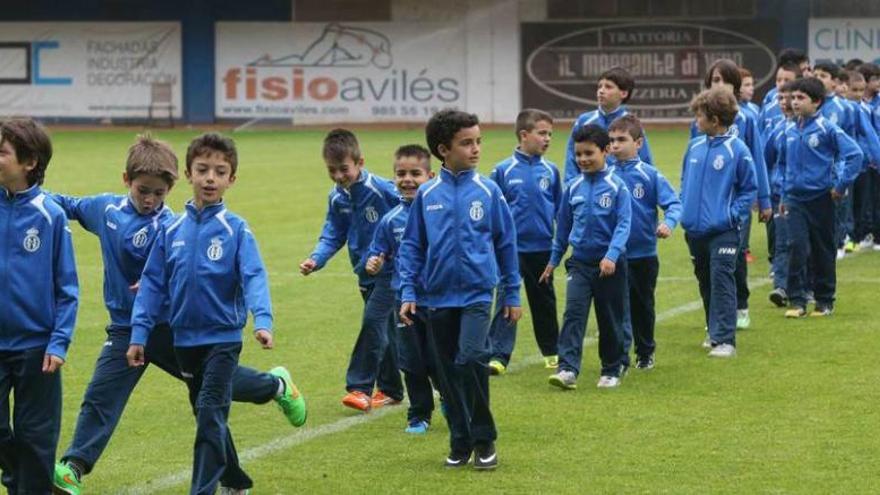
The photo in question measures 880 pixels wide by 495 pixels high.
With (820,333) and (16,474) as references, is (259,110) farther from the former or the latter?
(16,474)

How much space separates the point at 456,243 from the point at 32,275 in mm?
2337

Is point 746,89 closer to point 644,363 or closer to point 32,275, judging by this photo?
point 644,363

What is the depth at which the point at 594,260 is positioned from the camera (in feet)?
39.0

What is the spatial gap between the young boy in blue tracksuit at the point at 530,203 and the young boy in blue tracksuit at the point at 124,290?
3.46 meters

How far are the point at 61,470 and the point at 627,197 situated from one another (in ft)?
15.2

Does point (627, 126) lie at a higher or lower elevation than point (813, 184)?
higher

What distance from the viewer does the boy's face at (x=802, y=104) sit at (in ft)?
48.7

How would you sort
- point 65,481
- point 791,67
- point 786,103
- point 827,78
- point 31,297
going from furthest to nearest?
1. point 827,78
2. point 791,67
3. point 786,103
4. point 65,481
5. point 31,297

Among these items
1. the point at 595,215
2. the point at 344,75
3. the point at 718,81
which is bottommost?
the point at 595,215

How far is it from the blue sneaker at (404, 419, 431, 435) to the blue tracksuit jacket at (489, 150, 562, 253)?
7.55 feet

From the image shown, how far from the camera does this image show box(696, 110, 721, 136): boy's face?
13148mm

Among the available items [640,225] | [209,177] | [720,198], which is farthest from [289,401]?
[720,198]

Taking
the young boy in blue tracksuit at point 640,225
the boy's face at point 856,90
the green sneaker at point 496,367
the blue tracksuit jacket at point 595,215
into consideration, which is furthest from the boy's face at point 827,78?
the green sneaker at point 496,367

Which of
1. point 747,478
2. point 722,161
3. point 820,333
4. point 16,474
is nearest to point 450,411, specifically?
point 747,478
